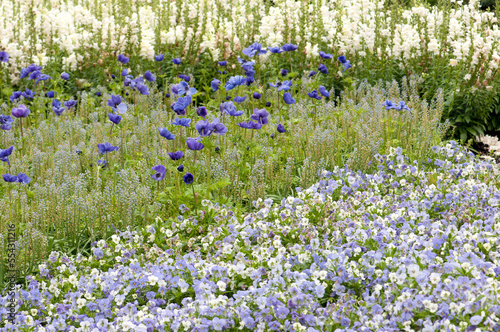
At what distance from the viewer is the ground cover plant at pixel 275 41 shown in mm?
7199

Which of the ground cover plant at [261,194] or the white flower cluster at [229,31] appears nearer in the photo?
the ground cover plant at [261,194]

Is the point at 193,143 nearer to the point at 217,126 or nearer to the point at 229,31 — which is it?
the point at 217,126

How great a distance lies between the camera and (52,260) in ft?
12.0

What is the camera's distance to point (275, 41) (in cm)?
834

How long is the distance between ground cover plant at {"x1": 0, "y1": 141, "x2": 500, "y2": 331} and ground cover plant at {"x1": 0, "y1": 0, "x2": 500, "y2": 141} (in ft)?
9.44

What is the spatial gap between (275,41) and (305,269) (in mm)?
5636

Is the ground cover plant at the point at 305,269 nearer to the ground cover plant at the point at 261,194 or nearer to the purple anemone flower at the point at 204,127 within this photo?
the ground cover plant at the point at 261,194

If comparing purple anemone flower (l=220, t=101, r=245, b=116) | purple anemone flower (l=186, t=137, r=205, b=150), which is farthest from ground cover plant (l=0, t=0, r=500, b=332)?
purple anemone flower (l=220, t=101, r=245, b=116)

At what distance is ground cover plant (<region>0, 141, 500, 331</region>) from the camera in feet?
8.99

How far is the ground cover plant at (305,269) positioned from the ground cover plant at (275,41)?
2876mm

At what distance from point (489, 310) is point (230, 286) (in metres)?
1.36

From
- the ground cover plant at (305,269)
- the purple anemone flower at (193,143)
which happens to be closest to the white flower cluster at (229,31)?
the ground cover plant at (305,269)

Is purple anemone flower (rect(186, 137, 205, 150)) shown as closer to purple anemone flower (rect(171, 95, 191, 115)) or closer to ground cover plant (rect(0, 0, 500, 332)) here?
ground cover plant (rect(0, 0, 500, 332))

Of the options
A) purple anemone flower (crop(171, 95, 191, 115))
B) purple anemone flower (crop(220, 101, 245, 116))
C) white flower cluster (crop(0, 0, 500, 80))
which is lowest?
purple anemone flower (crop(220, 101, 245, 116))
